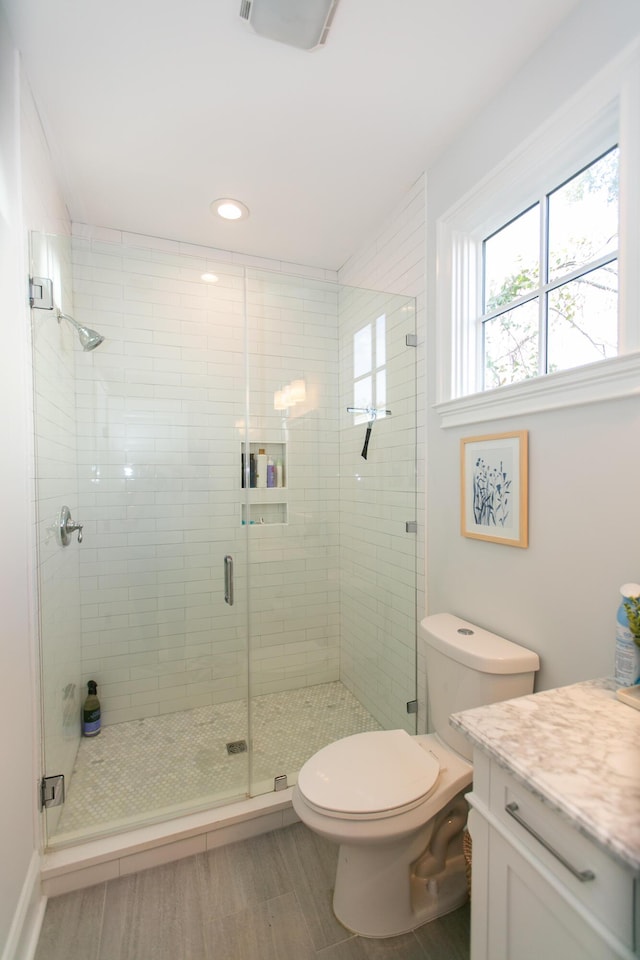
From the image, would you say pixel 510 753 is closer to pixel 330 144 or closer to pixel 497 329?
pixel 497 329

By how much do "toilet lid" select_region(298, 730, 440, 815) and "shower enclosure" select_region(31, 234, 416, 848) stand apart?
649 mm

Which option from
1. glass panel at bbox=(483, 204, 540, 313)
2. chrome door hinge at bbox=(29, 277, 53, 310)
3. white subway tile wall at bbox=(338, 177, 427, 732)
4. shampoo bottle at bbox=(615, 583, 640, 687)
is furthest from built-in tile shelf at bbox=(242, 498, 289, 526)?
shampoo bottle at bbox=(615, 583, 640, 687)

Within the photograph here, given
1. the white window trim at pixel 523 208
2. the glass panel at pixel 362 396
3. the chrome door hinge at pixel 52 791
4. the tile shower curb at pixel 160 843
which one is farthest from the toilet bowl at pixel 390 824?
the glass panel at pixel 362 396

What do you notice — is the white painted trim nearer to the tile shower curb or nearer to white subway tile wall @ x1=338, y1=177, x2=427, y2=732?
the tile shower curb

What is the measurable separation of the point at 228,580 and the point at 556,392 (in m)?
1.73

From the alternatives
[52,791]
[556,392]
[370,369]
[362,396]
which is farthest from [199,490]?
[556,392]

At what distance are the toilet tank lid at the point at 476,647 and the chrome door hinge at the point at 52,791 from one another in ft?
4.79

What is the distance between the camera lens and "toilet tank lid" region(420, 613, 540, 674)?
134 centimetres

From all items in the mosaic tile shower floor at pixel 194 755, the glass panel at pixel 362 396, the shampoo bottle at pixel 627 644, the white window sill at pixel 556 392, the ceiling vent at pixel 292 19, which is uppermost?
the ceiling vent at pixel 292 19

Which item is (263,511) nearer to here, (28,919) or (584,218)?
(28,919)

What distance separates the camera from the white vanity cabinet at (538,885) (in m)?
0.65

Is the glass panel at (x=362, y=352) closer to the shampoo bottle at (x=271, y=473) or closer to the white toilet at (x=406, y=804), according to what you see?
the shampoo bottle at (x=271, y=473)

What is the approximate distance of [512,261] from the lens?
1.65 metres

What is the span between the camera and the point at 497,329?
173 cm
